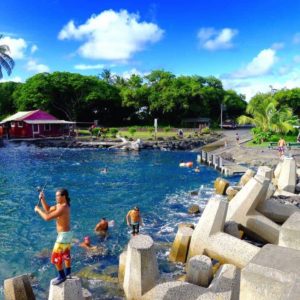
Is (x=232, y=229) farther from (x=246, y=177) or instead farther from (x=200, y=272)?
(x=246, y=177)

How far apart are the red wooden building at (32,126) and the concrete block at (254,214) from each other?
5286cm

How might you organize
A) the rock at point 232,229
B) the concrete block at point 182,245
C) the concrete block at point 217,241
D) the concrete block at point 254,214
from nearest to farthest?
the concrete block at point 217,241
the concrete block at point 182,245
the rock at point 232,229
the concrete block at point 254,214

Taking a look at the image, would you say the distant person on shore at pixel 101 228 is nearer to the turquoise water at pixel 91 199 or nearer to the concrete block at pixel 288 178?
the turquoise water at pixel 91 199

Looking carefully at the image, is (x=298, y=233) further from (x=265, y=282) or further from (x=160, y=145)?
(x=160, y=145)

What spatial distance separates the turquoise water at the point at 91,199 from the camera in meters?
13.2

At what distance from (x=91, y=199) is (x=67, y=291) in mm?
16091

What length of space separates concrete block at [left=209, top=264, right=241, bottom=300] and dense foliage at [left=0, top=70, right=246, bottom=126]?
66.3 m

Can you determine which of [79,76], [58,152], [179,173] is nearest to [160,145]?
[58,152]

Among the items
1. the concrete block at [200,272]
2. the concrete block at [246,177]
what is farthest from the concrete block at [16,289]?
the concrete block at [246,177]

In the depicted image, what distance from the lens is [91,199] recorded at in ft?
74.9

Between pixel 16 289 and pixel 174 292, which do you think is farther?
pixel 16 289

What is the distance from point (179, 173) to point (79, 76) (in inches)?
2038

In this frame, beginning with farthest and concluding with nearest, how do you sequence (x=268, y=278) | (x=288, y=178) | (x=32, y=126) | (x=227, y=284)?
(x=32, y=126) → (x=288, y=178) → (x=227, y=284) → (x=268, y=278)

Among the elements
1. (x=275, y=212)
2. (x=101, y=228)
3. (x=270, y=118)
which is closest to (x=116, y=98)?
(x=270, y=118)
